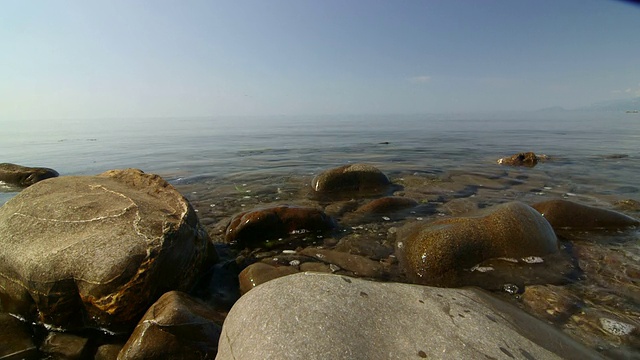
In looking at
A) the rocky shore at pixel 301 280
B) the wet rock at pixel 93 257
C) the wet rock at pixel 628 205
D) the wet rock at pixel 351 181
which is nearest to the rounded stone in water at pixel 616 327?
the rocky shore at pixel 301 280

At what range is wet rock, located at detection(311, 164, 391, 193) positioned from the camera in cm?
820

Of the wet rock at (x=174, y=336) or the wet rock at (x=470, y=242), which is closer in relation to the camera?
the wet rock at (x=174, y=336)

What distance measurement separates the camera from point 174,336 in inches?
97.3

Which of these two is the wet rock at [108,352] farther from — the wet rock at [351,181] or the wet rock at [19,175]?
the wet rock at [19,175]

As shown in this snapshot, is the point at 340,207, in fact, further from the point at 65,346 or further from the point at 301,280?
the point at 65,346

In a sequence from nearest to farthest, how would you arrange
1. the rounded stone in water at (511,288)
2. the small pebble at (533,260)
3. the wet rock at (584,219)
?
the rounded stone in water at (511,288), the small pebble at (533,260), the wet rock at (584,219)

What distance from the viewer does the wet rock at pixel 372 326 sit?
1933 millimetres

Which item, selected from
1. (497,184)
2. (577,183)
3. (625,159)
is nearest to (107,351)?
(497,184)

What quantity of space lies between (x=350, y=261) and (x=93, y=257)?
9.79ft

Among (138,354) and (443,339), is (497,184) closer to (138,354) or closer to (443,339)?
(443,339)

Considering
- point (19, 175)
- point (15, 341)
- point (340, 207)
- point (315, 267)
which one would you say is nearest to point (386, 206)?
point (340, 207)

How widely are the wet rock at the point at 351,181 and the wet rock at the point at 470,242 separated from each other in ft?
12.1

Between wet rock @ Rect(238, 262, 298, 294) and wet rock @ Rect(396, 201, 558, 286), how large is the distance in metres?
1.63

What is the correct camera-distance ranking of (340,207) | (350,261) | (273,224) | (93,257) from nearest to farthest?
(93,257), (350,261), (273,224), (340,207)
